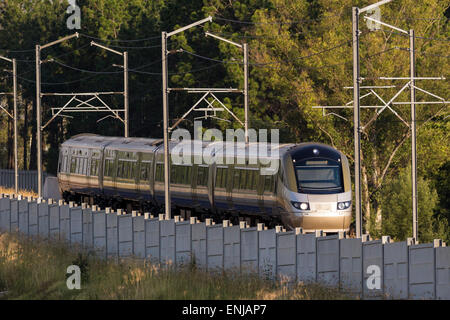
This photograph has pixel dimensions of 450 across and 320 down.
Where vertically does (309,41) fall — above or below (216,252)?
above

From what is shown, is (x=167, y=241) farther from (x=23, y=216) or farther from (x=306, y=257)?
(x=23, y=216)

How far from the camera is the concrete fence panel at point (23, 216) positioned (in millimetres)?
39938

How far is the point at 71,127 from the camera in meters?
97.2

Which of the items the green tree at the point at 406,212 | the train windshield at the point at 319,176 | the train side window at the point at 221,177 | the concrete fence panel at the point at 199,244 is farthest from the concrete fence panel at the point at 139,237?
the green tree at the point at 406,212

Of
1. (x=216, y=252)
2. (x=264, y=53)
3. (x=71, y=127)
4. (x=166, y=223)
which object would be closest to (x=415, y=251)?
(x=216, y=252)

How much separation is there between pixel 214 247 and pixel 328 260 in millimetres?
4150

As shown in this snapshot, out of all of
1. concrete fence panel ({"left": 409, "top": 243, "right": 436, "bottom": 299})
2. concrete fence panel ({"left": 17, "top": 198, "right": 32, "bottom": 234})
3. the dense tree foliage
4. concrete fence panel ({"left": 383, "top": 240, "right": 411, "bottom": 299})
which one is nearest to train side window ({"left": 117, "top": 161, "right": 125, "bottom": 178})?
concrete fence panel ({"left": 17, "top": 198, "right": 32, "bottom": 234})

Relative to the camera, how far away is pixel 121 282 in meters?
27.6

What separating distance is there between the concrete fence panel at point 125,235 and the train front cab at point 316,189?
5158 millimetres

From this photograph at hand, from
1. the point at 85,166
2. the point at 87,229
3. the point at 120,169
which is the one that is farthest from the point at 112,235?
the point at 85,166

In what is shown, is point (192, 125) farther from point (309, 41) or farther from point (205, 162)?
point (205, 162)

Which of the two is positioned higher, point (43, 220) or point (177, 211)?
point (43, 220)

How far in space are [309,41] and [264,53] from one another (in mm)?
2722

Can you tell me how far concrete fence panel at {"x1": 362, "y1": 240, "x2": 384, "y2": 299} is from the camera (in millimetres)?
24391
